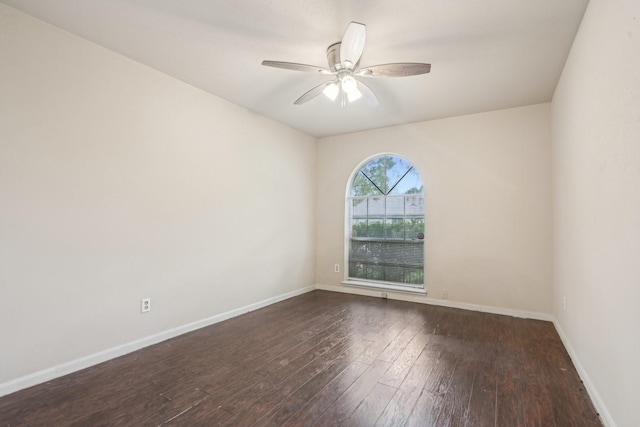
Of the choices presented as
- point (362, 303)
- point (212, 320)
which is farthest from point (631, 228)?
point (212, 320)

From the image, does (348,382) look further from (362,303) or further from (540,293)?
(540,293)

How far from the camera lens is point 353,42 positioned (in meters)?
2.02

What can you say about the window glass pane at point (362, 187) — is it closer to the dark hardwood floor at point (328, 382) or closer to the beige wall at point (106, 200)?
the beige wall at point (106, 200)

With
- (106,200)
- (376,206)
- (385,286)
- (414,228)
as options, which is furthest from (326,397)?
(376,206)

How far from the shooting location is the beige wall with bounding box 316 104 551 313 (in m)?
3.58

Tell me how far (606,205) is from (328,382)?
207 centimetres

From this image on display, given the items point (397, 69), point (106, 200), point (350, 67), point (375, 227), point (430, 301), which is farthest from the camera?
point (375, 227)

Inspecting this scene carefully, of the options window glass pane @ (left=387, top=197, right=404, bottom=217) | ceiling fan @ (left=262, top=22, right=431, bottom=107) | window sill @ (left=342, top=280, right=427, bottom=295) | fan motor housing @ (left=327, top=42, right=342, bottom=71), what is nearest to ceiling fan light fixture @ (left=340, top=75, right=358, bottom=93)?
ceiling fan @ (left=262, top=22, right=431, bottom=107)

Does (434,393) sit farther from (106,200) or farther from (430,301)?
(106,200)

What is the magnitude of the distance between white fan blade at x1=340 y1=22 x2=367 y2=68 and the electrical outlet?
2716 millimetres

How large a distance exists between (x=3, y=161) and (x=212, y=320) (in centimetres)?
227

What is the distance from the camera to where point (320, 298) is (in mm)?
4492

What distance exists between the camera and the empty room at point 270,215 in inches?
71.1

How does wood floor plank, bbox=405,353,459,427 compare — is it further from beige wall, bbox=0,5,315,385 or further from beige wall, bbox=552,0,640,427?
beige wall, bbox=0,5,315,385
